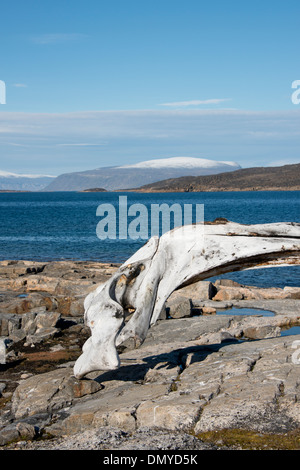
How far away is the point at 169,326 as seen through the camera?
15086 millimetres

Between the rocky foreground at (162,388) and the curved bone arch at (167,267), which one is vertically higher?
the curved bone arch at (167,267)

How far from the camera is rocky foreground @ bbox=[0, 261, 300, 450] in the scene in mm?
7156

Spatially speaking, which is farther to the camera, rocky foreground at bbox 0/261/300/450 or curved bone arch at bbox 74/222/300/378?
curved bone arch at bbox 74/222/300/378

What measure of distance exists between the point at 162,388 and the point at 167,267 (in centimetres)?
215

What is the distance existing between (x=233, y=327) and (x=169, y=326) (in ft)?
5.64

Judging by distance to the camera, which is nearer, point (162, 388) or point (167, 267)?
point (167, 267)

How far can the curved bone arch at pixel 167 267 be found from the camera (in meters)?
7.68

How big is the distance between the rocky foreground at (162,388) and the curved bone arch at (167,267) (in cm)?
95

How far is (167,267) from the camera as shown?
815 cm

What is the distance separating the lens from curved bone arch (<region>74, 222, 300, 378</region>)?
7684 millimetres

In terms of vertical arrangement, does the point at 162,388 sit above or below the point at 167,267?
below

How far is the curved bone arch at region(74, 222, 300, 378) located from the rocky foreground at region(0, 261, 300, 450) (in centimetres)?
95

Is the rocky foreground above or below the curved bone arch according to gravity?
below
